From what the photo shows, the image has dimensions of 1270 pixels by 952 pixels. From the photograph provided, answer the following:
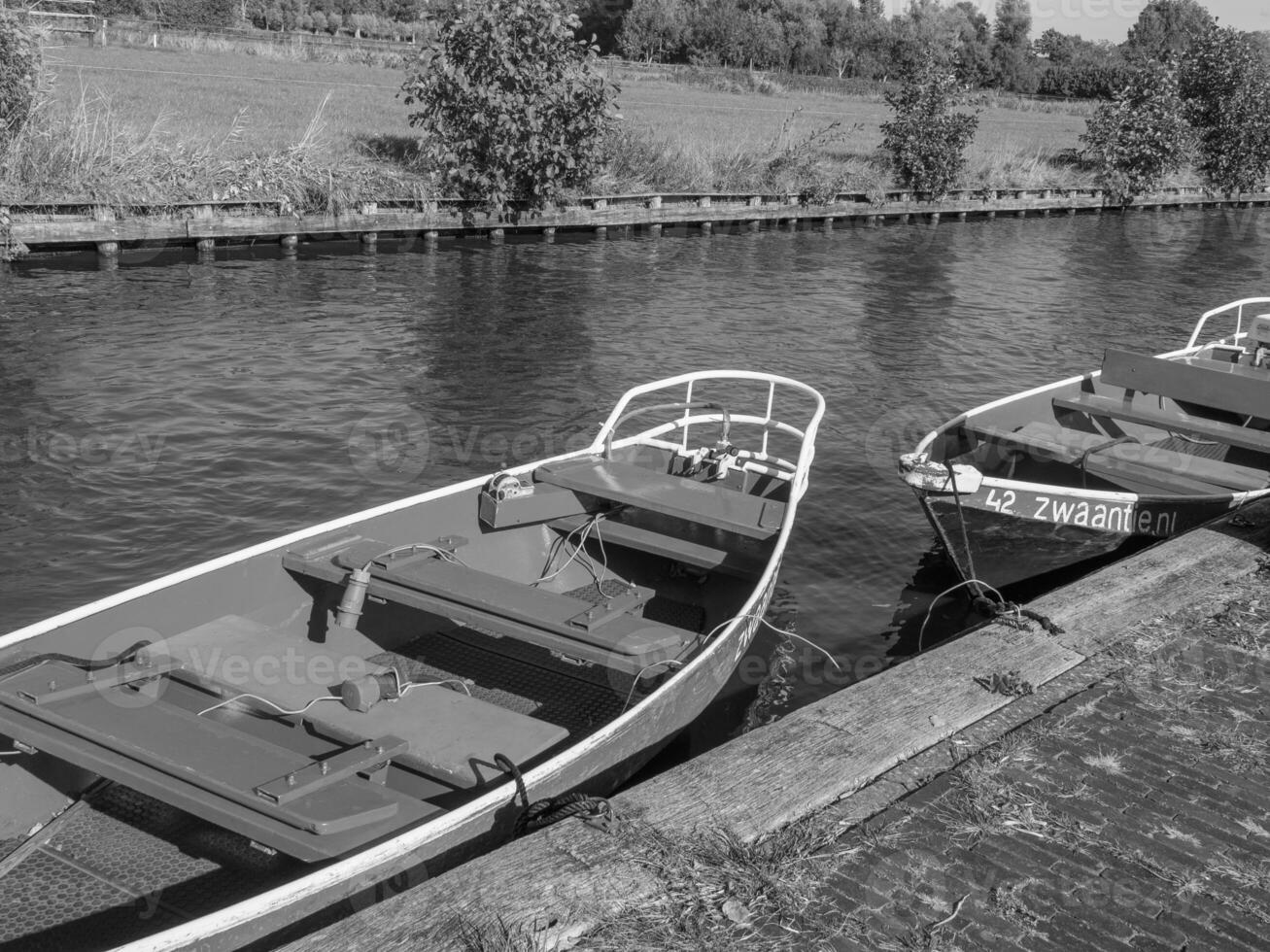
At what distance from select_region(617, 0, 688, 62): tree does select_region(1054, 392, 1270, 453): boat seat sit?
8032 cm

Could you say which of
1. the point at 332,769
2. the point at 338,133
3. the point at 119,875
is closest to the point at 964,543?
the point at 332,769

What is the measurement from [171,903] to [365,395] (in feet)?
34.2

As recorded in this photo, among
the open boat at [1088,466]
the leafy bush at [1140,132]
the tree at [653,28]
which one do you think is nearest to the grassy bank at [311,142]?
the leafy bush at [1140,132]

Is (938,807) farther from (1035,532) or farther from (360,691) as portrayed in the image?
(1035,532)

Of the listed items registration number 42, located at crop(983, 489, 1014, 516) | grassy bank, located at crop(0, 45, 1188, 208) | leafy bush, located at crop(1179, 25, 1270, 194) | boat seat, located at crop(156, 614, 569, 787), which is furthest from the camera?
leafy bush, located at crop(1179, 25, 1270, 194)

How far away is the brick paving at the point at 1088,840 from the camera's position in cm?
468

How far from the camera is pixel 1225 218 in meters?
40.2

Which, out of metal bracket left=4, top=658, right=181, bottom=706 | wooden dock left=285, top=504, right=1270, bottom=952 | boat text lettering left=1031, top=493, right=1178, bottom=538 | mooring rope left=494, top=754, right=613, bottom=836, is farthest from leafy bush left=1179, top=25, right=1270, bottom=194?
metal bracket left=4, top=658, right=181, bottom=706

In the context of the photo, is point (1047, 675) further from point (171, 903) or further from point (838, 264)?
point (838, 264)

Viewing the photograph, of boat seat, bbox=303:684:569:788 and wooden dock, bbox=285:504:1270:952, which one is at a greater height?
wooden dock, bbox=285:504:1270:952

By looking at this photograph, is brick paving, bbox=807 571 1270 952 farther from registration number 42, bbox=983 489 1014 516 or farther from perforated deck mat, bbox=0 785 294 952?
registration number 42, bbox=983 489 1014 516

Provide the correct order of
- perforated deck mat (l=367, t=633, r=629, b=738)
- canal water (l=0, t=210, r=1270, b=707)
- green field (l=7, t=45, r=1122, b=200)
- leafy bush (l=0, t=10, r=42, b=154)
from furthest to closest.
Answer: green field (l=7, t=45, r=1122, b=200), leafy bush (l=0, t=10, r=42, b=154), canal water (l=0, t=210, r=1270, b=707), perforated deck mat (l=367, t=633, r=629, b=738)

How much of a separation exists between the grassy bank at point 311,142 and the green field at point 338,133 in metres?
0.05

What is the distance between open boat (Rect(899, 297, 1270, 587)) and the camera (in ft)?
31.4
